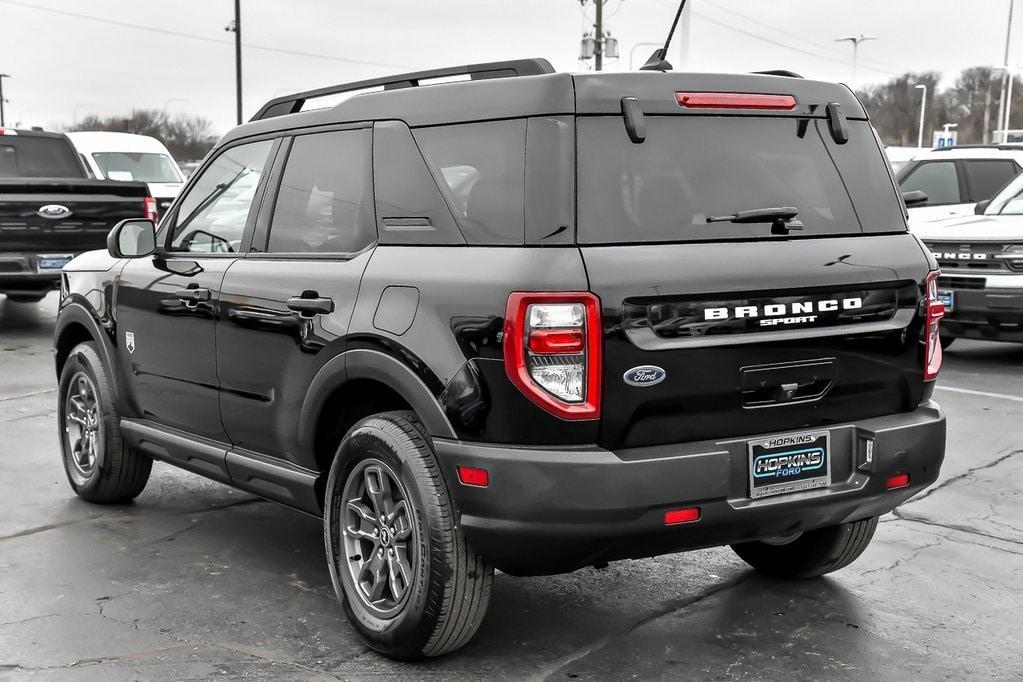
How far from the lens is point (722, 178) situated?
378cm

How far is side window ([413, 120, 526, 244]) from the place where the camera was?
3.60 meters

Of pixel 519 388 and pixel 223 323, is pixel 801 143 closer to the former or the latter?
pixel 519 388

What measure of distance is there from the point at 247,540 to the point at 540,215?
2.55m

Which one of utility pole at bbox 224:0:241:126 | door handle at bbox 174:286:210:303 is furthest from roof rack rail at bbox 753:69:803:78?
utility pole at bbox 224:0:241:126

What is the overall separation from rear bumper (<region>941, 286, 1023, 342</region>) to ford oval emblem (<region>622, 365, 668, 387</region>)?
7.51 meters

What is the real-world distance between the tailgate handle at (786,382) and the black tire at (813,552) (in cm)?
93

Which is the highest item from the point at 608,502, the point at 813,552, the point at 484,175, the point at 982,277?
the point at 484,175

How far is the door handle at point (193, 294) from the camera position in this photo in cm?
488

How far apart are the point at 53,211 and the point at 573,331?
9795 mm

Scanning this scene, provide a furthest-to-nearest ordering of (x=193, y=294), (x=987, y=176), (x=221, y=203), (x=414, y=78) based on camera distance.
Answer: (x=987, y=176), (x=221, y=203), (x=193, y=294), (x=414, y=78)

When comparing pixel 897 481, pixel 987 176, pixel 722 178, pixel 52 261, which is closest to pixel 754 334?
pixel 722 178

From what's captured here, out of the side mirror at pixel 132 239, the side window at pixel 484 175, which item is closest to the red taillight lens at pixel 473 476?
the side window at pixel 484 175

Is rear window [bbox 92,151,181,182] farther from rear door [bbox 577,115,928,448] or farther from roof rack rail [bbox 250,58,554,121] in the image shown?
rear door [bbox 577,115,928,448]

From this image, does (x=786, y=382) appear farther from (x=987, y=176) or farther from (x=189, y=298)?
(x=987, y=176)
